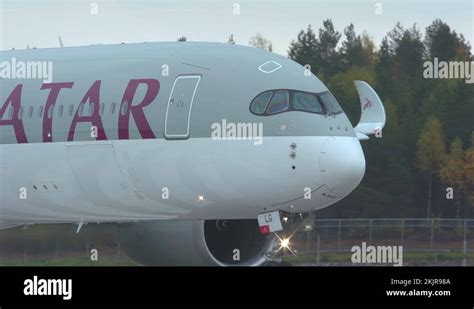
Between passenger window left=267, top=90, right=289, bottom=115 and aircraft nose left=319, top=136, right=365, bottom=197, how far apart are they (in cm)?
110

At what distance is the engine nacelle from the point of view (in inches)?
1131

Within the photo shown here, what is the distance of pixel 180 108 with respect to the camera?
88.6ft

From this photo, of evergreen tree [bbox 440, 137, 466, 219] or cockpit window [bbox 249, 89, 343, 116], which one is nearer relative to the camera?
cockpit window [bbox 249, 89, 343, 116]

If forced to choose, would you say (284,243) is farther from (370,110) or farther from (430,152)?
(430,152)

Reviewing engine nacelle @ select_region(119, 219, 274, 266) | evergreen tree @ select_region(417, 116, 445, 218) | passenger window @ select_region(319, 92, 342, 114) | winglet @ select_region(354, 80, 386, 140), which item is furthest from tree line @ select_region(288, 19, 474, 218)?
passenger window @ select_region(319, 92, 342, 114)

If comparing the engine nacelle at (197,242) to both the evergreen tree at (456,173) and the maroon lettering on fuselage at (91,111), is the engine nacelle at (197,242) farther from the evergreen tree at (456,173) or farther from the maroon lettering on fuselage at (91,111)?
the evergreen tree at (456,173)

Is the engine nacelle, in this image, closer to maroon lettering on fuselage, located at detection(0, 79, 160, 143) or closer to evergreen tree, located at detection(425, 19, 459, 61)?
maroon lettering on fuselage, located at detection(0, 79, 160, 143)

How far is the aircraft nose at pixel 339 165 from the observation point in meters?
25.6

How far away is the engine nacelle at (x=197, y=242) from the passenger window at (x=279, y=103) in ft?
11.3

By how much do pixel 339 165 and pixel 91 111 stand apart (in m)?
5.31

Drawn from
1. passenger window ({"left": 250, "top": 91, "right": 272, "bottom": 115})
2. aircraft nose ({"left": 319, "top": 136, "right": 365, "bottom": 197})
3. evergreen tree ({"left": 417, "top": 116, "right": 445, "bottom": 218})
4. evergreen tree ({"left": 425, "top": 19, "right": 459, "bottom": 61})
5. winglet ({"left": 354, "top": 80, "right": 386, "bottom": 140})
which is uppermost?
evergreen tree ({"left": 425, "top": 19, "right": 459, "bottom": 61})

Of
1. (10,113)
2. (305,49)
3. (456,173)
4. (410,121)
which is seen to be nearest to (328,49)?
(305,49)

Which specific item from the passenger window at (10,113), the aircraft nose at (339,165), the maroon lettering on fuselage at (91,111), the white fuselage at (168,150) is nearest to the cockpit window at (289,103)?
the white fuselage at (168,150)
